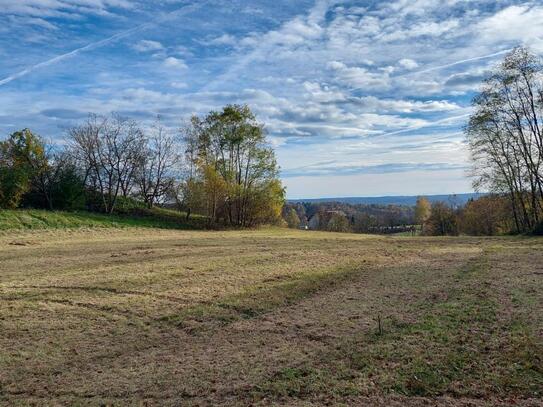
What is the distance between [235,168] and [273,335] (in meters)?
34.7

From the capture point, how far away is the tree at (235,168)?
4078 centimetres

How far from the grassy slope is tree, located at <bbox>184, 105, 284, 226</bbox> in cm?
311

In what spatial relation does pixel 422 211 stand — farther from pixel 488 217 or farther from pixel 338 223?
pixel 488 217

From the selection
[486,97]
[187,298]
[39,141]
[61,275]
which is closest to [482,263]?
[187,298]

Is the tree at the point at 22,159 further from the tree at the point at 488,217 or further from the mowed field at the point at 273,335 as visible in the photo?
the tree at the point at 488,217

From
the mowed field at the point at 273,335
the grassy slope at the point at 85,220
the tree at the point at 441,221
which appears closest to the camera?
the mowed field at the point at 273,335

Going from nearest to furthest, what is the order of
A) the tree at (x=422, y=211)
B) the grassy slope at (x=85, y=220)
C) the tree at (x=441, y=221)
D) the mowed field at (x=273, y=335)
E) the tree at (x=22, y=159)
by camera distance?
the mowed field at (x=273, y=335) < the grassy slope at (x=85, y=220) < the tree at (x=22, y=159) < the tree at (x=441, y=221) < the tree at (x=422, y=211)

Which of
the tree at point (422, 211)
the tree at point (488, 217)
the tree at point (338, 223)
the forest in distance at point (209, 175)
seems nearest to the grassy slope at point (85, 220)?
the forest in distance at point (209, 175)

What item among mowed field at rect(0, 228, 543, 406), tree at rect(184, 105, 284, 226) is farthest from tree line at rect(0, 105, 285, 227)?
mowed field at rect(0, 228, 543, 406)

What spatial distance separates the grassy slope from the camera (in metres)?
28.0

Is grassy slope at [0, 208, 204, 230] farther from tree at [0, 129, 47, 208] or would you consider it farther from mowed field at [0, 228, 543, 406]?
mowed field at [0, 228, 543, 406]

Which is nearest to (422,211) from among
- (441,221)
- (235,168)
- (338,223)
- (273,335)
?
(338,223)

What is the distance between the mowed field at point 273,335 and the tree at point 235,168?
87.9 ft

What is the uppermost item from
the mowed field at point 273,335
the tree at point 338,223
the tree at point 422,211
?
the tree at point 422,211
